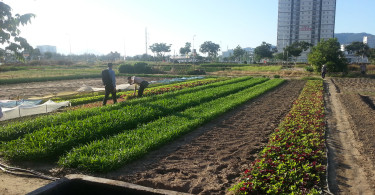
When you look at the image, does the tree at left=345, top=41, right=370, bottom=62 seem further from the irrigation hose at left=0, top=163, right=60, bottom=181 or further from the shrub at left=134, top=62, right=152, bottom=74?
the irrigation hose at left=0, top=163, right=60, bottom=181

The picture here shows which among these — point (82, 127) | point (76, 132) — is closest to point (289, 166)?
point (76, 132)

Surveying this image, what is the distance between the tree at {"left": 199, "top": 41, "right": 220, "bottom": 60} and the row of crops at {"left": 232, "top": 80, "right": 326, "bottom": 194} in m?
100.0

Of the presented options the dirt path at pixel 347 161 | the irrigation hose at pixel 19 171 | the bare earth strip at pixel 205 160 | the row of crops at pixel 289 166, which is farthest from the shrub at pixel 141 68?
the irrigation hose at pixel 19 171

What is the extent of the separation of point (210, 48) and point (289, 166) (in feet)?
340

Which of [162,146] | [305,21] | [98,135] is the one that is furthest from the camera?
[305,21]

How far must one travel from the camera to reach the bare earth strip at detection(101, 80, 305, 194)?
15.9 ft

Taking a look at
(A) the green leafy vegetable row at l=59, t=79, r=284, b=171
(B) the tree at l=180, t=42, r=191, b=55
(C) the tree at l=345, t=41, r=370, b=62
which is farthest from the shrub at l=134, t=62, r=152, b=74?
(B) the tree at l=180, t=42, r=191, b=55

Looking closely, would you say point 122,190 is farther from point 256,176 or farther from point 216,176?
point 256,176

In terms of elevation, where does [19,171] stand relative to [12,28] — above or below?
below

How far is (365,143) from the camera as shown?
711 centimetres

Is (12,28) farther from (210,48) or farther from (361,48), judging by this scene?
(210,48)

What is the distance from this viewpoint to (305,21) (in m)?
85.4

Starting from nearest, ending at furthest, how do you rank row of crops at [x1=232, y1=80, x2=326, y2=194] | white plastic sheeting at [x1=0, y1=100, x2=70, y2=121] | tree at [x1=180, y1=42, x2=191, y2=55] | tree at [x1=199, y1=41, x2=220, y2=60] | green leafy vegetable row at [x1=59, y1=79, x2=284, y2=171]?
row of crops at [x1=232, y1=80, x2=326, y2=194] → green leafy vegetable row at [x1=59, y1=79, x2=284, y2=171] → white plastic sheeting at [x1=0, y1=100, x2=70, y2=121] → tree at [x1=180, y1=42, x2=191, y2=55] → tree at [x1=199, y1=41, x2=220, y2=60]

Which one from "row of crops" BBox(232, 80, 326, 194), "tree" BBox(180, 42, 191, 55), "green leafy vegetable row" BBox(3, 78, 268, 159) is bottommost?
"row of crops" BBox(232, 80, 326, 194)
